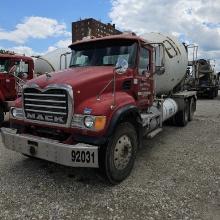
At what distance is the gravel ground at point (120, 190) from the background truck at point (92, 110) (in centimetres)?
49

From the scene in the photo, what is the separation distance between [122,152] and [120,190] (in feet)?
2.18

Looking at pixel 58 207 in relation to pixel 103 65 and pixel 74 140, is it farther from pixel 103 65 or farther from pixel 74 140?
pixel 103 65

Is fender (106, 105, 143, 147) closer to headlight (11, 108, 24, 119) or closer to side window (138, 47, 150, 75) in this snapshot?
side window (138, 47, 150, 75)

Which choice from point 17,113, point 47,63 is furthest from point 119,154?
point 47,63

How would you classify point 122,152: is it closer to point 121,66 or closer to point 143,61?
point 121,66

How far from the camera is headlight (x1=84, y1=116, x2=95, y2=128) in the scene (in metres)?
5.09

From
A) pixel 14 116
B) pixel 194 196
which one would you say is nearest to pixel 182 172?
pixel 194 196

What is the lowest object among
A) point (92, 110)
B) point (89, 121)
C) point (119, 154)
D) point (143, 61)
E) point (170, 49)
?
point (119, 154)

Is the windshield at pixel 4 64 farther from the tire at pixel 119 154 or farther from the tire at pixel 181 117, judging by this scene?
the tire at pixel 119 154

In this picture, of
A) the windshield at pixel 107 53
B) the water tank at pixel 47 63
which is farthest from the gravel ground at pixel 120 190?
the water tank at pixel 47 63

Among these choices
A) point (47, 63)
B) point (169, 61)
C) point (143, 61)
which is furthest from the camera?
point (47, 63)

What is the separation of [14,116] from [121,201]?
8.59 feet

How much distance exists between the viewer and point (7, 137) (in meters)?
5.93

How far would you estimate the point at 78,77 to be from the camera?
18.6 feet
